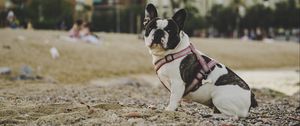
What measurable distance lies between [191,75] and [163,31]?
0.77m

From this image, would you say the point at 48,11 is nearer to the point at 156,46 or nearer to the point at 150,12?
the point at 150,12

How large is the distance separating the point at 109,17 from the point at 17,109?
86.9 m

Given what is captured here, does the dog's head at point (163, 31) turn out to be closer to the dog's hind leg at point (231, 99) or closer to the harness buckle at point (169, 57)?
the harness buckle at point (169, 57)

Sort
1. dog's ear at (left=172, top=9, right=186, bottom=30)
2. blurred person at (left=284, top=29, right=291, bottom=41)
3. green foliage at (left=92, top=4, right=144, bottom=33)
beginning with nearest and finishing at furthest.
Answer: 1. dog's ear at (left=172, top=9, right=186, bottom=30)
2. blurred person at (left=284, top=29, right=291, bottom=41)
3. green foliage at (left=92, top=4, right=144, bottom=33)

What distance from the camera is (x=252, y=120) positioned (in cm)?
891

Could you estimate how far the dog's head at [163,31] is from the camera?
8219mm

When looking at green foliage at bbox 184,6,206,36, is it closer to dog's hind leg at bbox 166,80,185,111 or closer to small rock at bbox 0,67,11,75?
small rock at bbox 0,67,11,75

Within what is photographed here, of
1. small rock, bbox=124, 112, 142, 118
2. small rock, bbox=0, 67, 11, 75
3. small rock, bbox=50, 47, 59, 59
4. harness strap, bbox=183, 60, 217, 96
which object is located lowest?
small rock, bbox=50, 47, 59, 59

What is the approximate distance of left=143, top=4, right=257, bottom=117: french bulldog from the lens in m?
8.45

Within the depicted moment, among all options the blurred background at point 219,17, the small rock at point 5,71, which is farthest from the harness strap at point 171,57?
the blurred background at point 219,17

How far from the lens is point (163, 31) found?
821 cm

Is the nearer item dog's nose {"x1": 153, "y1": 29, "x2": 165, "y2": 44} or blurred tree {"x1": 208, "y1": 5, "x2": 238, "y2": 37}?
dog's nose {"x1": 153, "y1": 29, "x2": 165, "y2": 44}

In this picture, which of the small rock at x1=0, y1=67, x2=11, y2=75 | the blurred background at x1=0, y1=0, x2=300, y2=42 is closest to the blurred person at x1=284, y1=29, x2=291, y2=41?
the blurred background at x1=0, y1=0, x2=300, y2=42

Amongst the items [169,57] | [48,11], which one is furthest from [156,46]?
[48,11]
